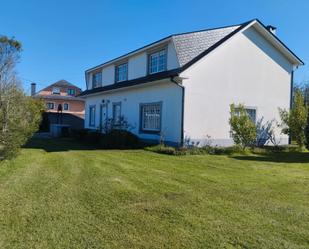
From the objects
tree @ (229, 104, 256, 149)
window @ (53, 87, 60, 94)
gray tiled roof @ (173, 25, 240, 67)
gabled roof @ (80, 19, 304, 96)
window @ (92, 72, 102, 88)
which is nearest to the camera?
tree @ (229, 104, 256, 149)

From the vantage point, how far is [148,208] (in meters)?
5.34

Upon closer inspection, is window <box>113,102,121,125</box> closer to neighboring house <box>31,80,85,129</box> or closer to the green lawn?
the green lawn

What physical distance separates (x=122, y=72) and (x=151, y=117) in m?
6.25

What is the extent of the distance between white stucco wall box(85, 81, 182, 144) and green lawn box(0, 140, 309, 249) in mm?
6085

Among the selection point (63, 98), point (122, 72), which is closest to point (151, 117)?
point (122, 72)

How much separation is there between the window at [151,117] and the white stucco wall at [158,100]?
0.30m

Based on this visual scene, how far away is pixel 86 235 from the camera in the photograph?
13.6 feet

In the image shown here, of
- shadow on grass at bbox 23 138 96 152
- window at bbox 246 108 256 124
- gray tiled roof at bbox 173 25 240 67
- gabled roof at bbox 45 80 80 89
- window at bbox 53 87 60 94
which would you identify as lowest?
shadow on grass at bbox 23 138 96 152

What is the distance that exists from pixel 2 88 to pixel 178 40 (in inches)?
376

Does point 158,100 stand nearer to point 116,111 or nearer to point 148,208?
point 116,111

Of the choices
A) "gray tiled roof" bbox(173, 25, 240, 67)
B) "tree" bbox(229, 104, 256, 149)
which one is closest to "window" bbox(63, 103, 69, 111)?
"gray tiled roof" bbox(173, 25, 240, 67)

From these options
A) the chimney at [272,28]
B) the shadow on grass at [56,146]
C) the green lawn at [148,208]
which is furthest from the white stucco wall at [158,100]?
the chimney at [272,28]

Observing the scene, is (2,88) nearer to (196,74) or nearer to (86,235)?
(86,235)

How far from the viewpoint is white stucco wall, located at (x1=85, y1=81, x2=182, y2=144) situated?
Answer: 14.9 metres
